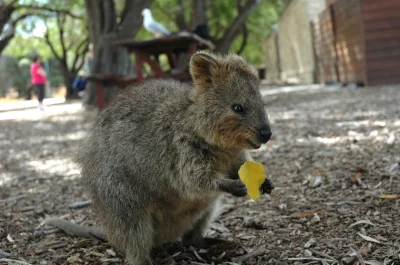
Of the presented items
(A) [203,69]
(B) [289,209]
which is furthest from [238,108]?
(B) [289,209]

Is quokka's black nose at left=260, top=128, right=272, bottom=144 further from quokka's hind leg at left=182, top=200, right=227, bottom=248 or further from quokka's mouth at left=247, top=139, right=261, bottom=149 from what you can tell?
quokka's hind leg at left=182, top=200, right=227, bottom=248

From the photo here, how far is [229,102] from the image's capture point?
9.36ft

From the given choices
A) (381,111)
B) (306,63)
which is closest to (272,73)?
(306,63)

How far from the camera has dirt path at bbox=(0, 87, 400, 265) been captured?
289cm

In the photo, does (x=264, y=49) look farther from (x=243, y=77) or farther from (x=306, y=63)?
(x=243, y=77)

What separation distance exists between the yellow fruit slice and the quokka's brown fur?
0.06 m

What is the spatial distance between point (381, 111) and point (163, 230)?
19.6ft

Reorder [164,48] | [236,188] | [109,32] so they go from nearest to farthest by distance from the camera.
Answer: [236,188] < [164,48] < [109,32]

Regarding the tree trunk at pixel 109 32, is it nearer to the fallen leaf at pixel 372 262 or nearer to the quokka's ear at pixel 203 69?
the quokka's ear at pixel 203 69

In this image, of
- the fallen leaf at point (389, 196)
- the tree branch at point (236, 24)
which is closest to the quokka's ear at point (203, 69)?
the fallen leaf at point (389, 196)

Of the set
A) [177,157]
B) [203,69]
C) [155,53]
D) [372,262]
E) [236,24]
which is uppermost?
[236,24]

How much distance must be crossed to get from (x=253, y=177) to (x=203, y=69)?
30.1 inches

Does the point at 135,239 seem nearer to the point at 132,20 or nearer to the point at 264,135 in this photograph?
the point at 264,135

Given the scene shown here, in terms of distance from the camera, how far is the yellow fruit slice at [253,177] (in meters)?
2.72
